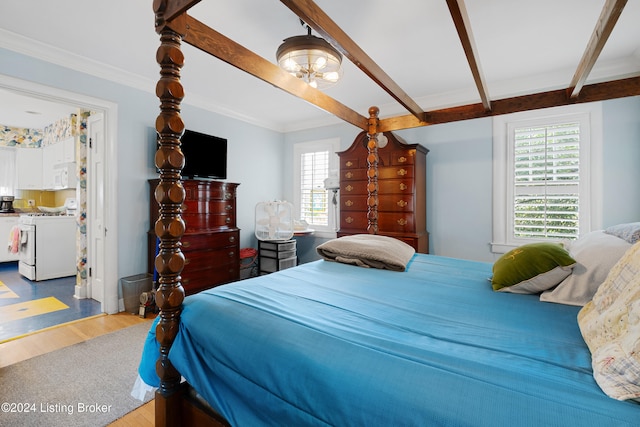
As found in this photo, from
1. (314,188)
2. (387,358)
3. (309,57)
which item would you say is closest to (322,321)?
(387,358)

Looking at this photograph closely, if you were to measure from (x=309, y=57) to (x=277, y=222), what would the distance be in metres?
2.32

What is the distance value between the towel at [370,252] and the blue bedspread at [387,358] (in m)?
0.45

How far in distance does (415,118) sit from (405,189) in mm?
1116

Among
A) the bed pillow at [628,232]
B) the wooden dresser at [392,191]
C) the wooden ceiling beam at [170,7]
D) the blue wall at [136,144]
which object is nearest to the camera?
the wooden ceiling beam at [170,7]

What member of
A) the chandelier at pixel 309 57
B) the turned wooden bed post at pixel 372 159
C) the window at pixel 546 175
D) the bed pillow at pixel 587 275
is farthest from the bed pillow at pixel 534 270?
the window at pixel 546 175

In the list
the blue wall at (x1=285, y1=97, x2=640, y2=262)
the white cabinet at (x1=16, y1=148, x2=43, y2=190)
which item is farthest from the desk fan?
the white cabinet at (x1=16, y1=148, x2=43, y2=190)

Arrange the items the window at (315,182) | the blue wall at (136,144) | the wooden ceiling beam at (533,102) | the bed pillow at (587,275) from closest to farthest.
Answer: the bed pillow at (587,275), the wooden ceiling beam at (533,102), the blue wall at (136,144), the window at (315,182)

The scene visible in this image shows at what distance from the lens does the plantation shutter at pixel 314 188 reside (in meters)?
4.80

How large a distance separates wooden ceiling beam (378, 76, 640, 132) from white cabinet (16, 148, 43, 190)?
666 centimetres

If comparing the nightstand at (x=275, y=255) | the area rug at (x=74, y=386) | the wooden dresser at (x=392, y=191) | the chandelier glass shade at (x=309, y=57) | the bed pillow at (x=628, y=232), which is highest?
the chandelier glass shade at (x=309, y=57)

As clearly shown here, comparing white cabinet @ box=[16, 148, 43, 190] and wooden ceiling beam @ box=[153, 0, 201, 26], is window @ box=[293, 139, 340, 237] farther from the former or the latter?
white cabinet @ box=[16, 148, 43, 190]

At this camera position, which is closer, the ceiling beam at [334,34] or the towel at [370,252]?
the ceiling beam at [334,34]

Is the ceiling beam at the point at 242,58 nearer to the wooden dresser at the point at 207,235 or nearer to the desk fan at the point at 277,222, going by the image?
the wooden dresser at the point at 207,235

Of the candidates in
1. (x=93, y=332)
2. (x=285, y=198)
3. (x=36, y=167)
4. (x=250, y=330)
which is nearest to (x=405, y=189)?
(x=285, y=198)
